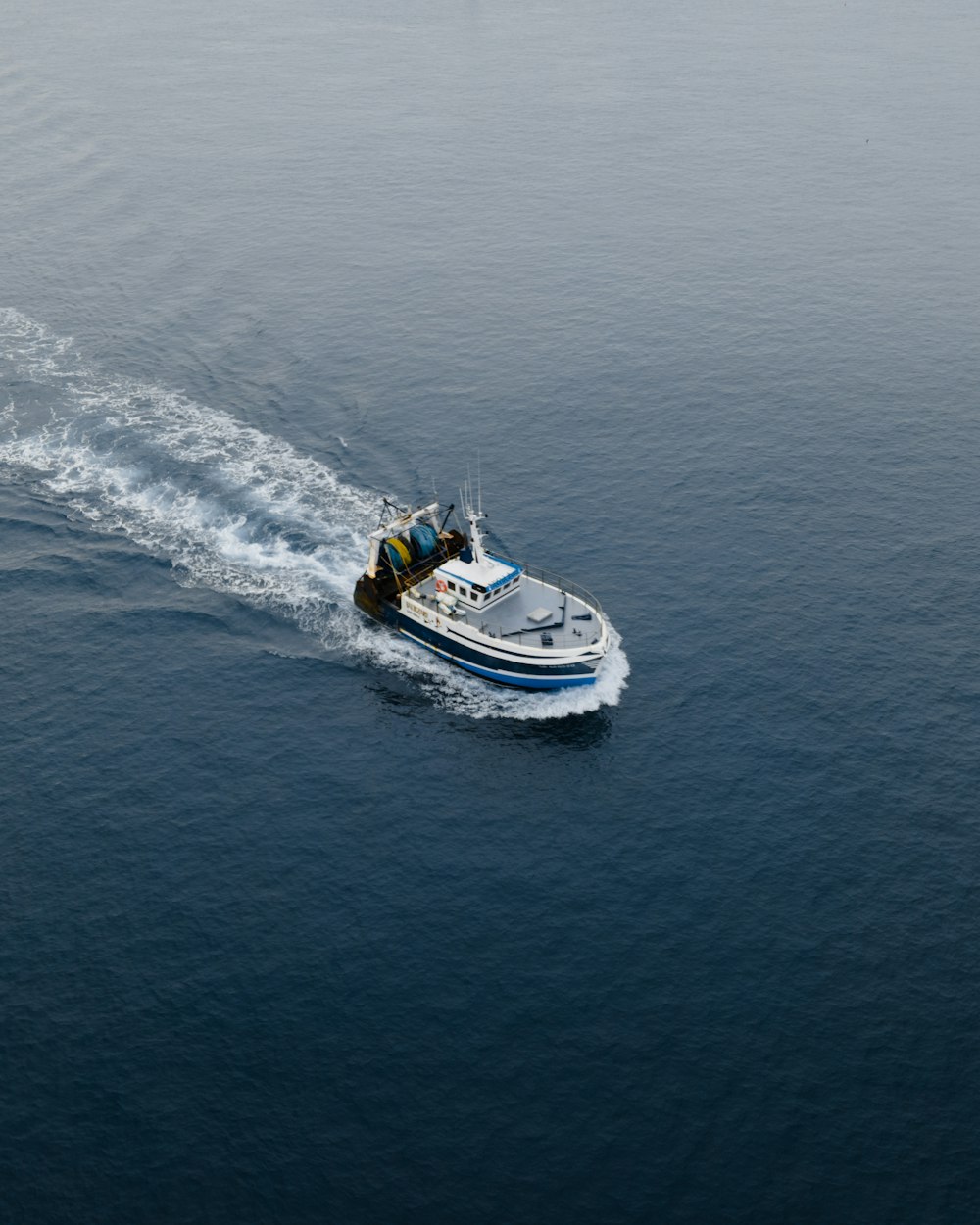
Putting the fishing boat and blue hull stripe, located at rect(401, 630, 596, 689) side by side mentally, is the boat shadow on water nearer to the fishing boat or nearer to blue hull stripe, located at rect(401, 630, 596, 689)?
blue hull stripe, located at rect(401, 630, 596, 689)

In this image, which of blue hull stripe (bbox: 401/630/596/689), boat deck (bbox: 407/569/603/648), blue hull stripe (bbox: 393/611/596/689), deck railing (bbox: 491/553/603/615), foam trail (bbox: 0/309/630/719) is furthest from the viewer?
deck railing (bbox: 491/553/603/615)

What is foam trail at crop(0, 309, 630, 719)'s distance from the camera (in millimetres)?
146375

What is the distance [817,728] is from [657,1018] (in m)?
42.8

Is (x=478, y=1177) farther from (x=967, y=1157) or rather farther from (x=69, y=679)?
(x=69, y=679)

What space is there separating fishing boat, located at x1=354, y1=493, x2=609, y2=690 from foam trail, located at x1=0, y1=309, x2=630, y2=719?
2.71 meters

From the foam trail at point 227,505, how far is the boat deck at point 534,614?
221 inches

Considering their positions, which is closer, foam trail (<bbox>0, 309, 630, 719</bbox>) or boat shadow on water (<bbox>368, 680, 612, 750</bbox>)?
boat shadow on water (<bbox>368, 680, 612, 750</bbox>)

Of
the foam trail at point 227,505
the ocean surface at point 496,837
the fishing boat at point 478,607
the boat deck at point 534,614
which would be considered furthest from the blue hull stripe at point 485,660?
the ocean surface at point 496,837

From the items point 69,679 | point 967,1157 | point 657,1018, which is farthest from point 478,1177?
point 69,679

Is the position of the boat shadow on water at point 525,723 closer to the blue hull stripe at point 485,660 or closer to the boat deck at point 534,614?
the blue hull stripe at point 485,660

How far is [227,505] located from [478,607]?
149ft

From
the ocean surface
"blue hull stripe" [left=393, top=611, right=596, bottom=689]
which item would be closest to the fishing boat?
"blue hull stripe" [left=393, top=611, right=596, bottom=689]

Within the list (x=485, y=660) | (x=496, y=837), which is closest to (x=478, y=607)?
(x=485, y=660)

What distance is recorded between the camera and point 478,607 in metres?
145
